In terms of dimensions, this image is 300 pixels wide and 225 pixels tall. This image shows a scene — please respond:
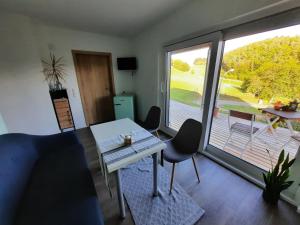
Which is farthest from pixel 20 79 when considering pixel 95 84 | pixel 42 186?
pixel 42 186

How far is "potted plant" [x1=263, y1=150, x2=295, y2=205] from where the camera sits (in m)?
1.26

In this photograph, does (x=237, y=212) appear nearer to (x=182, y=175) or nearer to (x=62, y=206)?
(x=182, y=175)

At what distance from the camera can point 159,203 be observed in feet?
4.60

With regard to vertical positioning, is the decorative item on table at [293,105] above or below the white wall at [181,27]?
below

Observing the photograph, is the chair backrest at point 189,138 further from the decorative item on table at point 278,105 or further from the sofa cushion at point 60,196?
the sofa cushion at point 60,196

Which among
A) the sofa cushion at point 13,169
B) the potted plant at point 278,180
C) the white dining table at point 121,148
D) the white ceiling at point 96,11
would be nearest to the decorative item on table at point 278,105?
the potted plant at point 278,180

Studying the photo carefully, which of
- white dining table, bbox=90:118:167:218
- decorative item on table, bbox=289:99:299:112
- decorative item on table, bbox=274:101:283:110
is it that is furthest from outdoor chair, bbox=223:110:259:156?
white dining table, bbox=90:118:167:218

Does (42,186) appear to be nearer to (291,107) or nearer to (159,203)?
(159,203)

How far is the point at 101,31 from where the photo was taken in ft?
9.80

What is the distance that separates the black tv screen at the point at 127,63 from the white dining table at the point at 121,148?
87.7 inches

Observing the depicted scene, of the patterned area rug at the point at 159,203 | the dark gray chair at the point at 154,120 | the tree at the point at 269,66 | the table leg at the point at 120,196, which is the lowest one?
the patterned area rug at the point at 159,203

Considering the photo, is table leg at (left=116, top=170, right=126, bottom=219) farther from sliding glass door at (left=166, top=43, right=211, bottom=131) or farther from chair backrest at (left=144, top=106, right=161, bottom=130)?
sliding glass door at (left=166, top=43, right=211, bottom=131)

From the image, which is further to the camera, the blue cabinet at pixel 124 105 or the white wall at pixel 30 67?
the blue cabinet at pixel 124 105

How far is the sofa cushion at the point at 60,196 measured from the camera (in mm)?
913
